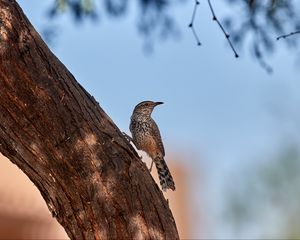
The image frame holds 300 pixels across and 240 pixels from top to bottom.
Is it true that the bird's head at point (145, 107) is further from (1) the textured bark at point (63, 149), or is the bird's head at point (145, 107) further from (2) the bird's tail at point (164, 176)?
(1) the textured bark at point (63, 149)

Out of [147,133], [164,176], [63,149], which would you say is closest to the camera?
[63,149]

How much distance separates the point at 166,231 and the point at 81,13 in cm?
268

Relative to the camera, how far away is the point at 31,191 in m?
7.49

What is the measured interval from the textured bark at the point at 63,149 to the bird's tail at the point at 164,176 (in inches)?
68.4

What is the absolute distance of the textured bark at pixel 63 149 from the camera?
3.03 metres

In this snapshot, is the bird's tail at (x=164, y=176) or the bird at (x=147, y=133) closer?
the bird's tail at (x=164, y=176)

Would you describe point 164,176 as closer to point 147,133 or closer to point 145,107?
point 147,133

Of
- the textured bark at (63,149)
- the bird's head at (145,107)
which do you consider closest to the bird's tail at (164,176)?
the bird's head at (145,107)

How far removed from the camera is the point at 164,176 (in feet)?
16.6

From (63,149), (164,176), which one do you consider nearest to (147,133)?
(164,176)

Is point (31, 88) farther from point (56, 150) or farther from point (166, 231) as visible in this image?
point (166, 231)

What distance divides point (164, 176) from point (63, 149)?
6.75 ft

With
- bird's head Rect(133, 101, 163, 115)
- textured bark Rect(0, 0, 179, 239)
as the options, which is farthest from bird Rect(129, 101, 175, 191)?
textured bark Rect(0, 0, 179, 239)

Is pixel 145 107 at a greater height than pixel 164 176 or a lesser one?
greater
